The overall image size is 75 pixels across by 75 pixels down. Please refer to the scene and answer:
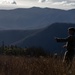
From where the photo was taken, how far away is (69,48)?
9.93 metres

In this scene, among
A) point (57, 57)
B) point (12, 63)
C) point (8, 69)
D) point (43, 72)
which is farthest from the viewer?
point (57, 57)

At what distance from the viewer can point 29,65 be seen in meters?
7.27

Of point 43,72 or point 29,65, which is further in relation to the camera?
point 29,65

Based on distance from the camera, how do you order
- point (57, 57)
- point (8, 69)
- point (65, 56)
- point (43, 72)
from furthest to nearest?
point (65, 56) → point (57, 57) → point (8, 69) → point (43, 72)

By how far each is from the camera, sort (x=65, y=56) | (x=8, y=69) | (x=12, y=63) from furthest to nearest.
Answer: (x=65, y=56) < (x=12, y=63) < (x=8, y=69)

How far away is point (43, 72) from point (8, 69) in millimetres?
830

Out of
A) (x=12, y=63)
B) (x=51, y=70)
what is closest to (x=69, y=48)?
(x=12, y=63)

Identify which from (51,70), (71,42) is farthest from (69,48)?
(51,70)

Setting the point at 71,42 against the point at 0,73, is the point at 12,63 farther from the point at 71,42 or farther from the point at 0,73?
the point at 71,42

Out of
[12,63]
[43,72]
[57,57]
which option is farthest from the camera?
[57,57]

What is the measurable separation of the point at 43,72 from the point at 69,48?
11.2 feet

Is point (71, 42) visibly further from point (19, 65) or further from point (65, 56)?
point (19, 65)

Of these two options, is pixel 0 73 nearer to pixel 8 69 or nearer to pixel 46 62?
pixel 8 69

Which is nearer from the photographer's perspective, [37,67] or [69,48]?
[37,67]
